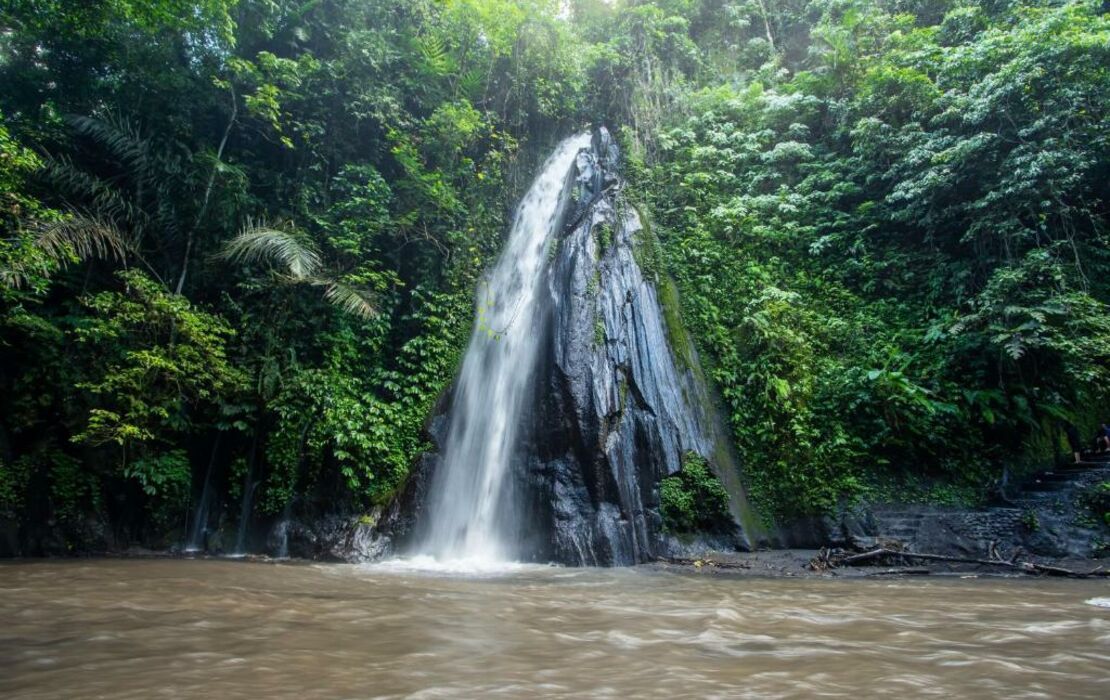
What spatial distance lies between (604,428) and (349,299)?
17.3 feet

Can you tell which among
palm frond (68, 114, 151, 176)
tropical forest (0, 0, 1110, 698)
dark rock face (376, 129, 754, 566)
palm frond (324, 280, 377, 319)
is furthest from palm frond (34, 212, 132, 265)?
dark rock face (376, 129, 754, 566)

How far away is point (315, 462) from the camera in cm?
902

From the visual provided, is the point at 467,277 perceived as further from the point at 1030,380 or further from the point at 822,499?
the point at 1030,380

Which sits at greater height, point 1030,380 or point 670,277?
point 670,277

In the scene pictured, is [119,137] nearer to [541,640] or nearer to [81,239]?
[81,239]

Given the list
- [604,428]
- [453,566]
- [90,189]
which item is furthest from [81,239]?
[604,428]

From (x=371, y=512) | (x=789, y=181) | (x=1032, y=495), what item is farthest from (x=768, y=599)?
(x=789, y=181)

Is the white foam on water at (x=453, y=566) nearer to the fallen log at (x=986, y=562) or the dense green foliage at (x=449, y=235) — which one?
the dense green foliage at (x=449, y=235)

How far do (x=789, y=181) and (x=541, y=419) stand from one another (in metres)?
9.01

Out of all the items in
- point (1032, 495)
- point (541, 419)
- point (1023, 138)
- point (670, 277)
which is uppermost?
point (1023, 138)

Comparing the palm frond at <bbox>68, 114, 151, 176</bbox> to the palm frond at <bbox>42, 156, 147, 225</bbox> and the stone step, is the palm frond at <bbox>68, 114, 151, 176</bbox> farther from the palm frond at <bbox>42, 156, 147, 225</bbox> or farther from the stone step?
the stone step

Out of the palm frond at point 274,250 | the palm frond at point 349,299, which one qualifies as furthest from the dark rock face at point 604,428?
the palm frond at point 274,250

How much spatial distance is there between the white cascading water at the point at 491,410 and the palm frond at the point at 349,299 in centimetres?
208

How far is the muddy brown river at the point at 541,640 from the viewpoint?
228 centimetres
